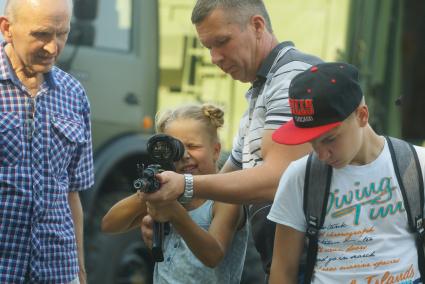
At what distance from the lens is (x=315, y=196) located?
3.69 metres

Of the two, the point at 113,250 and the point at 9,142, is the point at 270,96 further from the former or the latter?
the point at 113,250

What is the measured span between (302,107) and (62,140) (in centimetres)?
100

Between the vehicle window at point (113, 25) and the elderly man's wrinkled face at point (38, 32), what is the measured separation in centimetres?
366

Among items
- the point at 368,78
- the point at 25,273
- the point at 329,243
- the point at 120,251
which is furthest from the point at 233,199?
the point at 368,78

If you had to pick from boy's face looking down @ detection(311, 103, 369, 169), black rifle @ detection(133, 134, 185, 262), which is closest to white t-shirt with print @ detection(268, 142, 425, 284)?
boy's face looking down @ detection(311, 103, 369, 169)

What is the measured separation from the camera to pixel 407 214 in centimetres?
367

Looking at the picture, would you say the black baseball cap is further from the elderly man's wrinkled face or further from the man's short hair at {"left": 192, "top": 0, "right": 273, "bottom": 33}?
the elderly man's wrinkled face

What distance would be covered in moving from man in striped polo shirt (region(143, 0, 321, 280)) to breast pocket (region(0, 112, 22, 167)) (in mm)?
537

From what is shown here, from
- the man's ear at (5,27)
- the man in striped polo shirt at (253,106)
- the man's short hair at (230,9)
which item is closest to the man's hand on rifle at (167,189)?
the man in striped polo shirt at (253,106)

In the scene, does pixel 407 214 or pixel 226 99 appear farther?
pixel 226 99

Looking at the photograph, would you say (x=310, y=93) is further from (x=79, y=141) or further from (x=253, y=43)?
(x=79, y=141)

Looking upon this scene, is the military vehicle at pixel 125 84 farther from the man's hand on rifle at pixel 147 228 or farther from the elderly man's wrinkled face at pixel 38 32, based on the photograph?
the elderly man's wrinkled face at pixel 38 32

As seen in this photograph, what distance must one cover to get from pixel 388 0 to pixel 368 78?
30.9 inches

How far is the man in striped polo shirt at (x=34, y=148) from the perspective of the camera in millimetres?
4035
